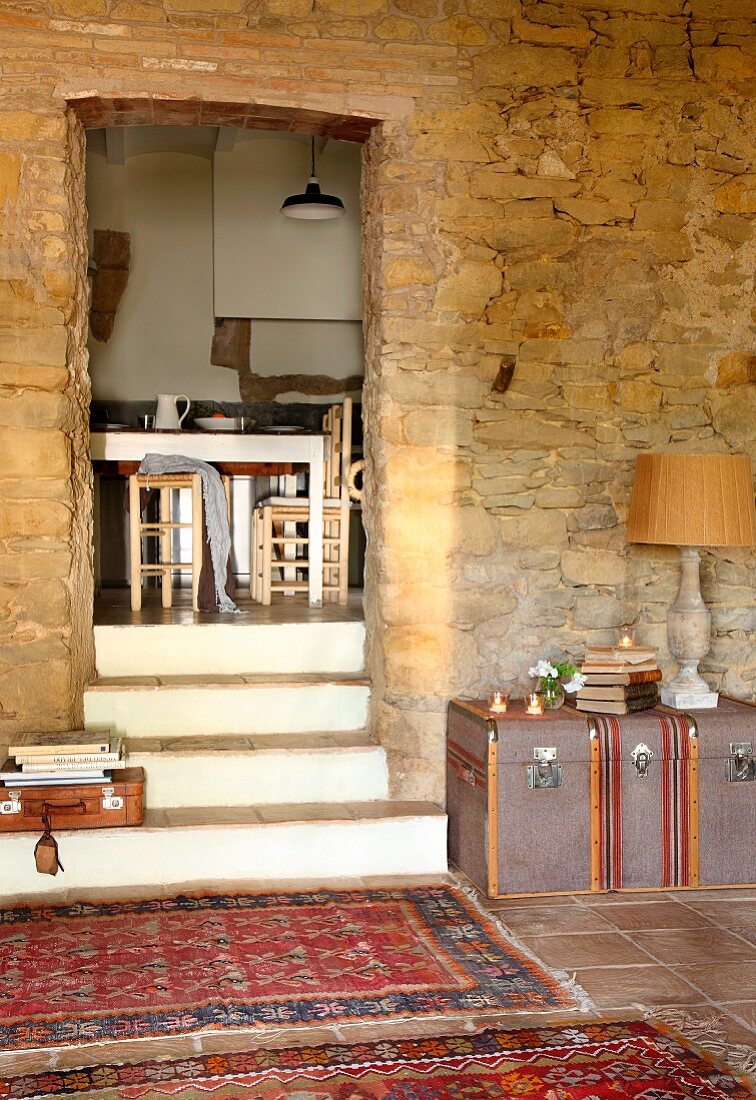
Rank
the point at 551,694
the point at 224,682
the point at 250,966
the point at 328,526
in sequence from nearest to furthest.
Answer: the point at 250,966 → the point at 551,694 → the point at 224,682 → the point at 328,526

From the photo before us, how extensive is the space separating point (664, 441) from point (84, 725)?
2674 mm

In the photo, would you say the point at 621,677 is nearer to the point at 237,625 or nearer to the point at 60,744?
the point at 237,625

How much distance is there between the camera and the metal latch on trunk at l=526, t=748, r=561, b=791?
4164mm

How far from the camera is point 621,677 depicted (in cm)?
434

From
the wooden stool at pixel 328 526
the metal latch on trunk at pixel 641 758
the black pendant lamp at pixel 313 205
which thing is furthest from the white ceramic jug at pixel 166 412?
the metal latch on trunk at pixel 641 758

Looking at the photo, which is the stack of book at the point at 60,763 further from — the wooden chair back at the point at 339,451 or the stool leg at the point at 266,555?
the wooden chair back at the point at 339,451

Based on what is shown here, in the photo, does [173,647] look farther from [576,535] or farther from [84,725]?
[576,535]

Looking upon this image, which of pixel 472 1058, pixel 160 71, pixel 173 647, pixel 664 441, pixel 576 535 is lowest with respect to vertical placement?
pixel 472 1058

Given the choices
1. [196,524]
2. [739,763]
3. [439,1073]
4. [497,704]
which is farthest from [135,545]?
[439,1073]

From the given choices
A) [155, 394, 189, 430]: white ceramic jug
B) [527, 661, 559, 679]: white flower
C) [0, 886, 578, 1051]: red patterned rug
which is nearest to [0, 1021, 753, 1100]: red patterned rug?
[0, 886, 578, 1051]: red patterned rug

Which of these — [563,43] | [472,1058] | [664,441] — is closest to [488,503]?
[664,441]

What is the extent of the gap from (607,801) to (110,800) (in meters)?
1.81

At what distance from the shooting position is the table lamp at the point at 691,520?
4336 millimetres

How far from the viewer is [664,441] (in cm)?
484
